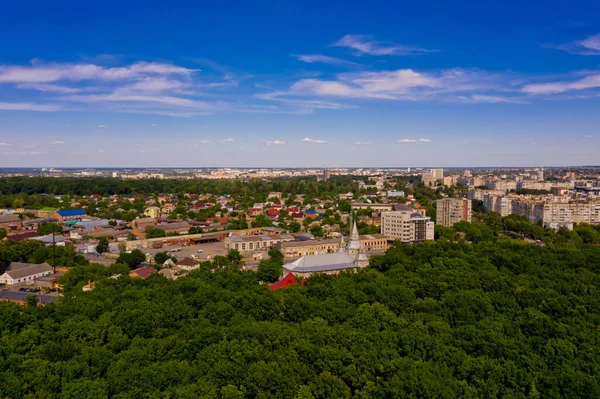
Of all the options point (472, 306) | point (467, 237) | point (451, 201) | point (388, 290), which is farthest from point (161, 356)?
point (451, 201)

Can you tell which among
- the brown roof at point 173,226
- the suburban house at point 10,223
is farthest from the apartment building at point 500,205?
the suburban house at point 10,223

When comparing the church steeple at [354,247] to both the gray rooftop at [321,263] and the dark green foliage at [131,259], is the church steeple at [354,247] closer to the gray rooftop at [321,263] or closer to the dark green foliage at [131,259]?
the gray rooftop at [321,263]

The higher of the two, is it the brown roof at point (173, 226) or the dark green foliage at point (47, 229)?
the dark green foliage at point (47, 229)

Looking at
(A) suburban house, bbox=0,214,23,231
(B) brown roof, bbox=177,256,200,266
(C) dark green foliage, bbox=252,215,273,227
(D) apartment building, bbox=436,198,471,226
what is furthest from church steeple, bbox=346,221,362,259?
(A) suburban house, bbox=0,214,23,231

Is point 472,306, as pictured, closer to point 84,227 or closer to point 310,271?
point 310,271

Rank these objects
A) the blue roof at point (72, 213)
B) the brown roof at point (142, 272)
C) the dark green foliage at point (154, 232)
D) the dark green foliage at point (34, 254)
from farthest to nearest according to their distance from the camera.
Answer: the blue roof at point (72, 213)
the dark green foliage at point (154, 232)
the dark green foliage at point (34, 254)
the brown roof at point (142, 272)

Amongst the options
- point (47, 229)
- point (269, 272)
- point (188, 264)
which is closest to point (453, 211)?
point (269, 272)
